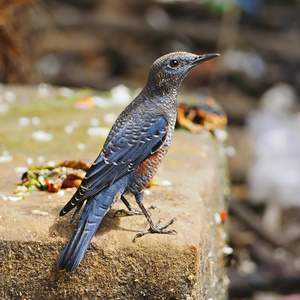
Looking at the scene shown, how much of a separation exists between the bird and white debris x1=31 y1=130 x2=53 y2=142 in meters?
1.37

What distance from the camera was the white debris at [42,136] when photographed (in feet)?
13.7

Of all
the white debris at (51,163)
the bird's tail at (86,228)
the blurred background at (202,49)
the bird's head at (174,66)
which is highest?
the bird's head at (174,66)

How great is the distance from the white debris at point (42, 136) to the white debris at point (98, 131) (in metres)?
0.29

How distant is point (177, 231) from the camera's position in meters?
2.68

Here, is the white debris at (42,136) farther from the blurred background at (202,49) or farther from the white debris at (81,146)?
the blurred background at (202,49)

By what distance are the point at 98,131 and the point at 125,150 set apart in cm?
158

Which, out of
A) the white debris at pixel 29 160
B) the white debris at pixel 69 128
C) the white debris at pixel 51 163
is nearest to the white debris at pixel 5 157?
the white debris at pixel 29 160

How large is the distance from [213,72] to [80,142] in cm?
573

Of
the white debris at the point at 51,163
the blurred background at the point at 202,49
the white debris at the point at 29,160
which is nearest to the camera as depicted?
the white debris at the point at 51,163

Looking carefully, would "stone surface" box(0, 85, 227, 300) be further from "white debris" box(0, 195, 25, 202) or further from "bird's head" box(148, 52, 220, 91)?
"bird's head" box(148, 52, 220, 91)

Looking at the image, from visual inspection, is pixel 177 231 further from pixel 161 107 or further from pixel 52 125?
pixel 52 125

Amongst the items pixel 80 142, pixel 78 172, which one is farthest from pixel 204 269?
pixel 80 142

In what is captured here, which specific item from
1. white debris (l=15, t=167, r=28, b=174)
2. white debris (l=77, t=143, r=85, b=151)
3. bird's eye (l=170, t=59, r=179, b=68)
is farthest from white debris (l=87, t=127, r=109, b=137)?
bird's eye (l=170, t=59, r=179, b=68)

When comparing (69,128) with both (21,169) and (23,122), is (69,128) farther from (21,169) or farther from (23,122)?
(21,169)
